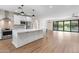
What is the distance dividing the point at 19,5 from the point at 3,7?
0.62 metres

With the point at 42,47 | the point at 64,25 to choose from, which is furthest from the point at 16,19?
the point at 64,25

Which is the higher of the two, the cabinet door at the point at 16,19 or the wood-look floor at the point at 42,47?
the cabinet door at the point at 16,19

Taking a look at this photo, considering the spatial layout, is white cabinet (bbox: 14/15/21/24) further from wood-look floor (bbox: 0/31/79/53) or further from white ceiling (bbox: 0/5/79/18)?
wood-look floor (bbox: 0/31/79/53)

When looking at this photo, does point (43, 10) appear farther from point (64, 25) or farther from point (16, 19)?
point (64, 25)

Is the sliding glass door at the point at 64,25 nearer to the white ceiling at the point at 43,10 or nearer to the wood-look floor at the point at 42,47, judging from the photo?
the white ceiling at the point at 43,10

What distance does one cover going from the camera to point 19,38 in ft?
13.8

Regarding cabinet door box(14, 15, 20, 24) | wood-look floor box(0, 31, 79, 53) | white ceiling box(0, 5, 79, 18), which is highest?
white ceiling box(0, 5, 79, 18)

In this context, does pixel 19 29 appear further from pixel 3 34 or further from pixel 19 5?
pixel 19 5

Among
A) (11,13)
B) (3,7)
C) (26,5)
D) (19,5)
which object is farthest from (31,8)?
(3,7)

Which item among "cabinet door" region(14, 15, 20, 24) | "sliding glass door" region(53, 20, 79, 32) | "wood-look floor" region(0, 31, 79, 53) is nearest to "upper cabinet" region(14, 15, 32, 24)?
"cabinet door" region(14, 15, 20, 24)

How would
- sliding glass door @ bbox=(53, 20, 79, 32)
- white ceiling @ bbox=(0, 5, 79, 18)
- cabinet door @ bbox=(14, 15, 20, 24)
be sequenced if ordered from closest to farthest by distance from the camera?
white ceiling @ bbox=(0, 5, 79, 18) → cabinet door @ bbox=(14, 15, 20, 24) → sliding glass door @ bbox=(53, 20, 79, 32)

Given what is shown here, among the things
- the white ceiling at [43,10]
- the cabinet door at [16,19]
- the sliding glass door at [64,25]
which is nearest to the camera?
the white ceiling at [43,10]

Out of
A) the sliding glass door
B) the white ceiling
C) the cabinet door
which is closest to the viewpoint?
the white ceiling

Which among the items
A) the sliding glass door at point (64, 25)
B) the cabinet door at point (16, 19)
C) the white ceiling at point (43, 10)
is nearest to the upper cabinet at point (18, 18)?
the cabinet door at point (16, 19)
